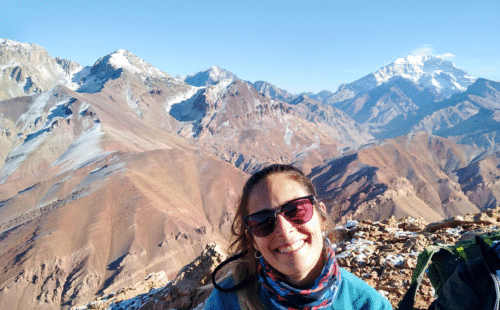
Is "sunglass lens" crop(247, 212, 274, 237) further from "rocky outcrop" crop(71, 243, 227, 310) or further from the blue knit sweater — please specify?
"rocky outcrop" crop(71, 243, 227, 310)

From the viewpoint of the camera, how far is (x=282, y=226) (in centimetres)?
231

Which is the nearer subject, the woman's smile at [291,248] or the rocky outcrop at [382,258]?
the woman's smile at [291,248]

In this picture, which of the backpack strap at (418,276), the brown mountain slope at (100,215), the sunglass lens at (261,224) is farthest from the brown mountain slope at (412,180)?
the sunglass lens at (261,224)

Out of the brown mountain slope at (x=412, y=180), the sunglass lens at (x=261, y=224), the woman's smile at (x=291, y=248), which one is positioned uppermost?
the sunglass lens at (x=261, y=224)

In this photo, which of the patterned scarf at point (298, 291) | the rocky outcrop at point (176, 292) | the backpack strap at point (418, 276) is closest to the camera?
the patterned scarf at point (298, 291)

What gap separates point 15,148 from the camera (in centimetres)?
14012

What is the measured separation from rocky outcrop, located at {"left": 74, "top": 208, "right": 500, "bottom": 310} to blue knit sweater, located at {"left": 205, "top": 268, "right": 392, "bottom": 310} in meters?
2.88

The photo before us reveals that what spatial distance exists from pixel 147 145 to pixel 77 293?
80178 mm

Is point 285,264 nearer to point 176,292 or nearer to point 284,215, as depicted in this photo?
point 284,215

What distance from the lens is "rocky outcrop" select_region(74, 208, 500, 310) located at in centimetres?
575

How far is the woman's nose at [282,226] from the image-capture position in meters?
2.30

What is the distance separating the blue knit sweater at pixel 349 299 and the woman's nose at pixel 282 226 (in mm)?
675

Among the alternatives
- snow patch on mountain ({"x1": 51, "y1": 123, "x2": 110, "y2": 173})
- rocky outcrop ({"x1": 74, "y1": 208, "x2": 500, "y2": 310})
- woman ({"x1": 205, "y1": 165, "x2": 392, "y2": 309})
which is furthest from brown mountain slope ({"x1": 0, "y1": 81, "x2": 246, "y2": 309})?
woman ({"x1": 205, "y1": 165, "x2": 392, "y2": 309})

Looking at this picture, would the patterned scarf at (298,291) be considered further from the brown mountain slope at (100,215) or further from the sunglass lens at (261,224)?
the brown mountain slope at (100,215)
